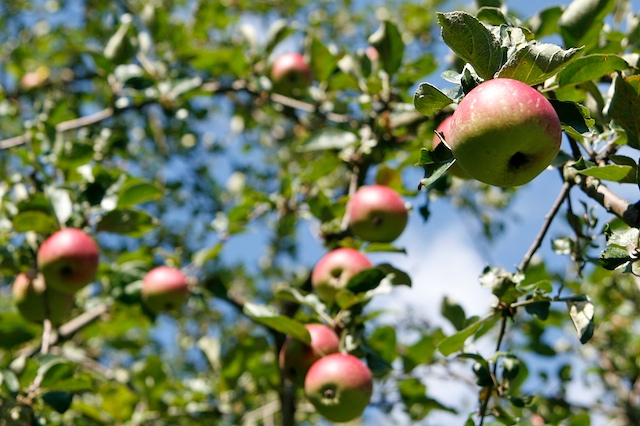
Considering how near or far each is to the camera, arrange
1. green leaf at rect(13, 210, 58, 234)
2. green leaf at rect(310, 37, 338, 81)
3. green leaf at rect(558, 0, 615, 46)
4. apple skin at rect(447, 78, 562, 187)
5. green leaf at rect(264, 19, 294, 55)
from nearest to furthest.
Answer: apple skin at rect(447, 78, 562, 187), green leaf at rect(558, 0, 615, 46), green leaf at rect(13, 210, 58, 234), green leaf at rect(310, 37, 338, 81), green leaf at rect(264, 19, 294, 55)

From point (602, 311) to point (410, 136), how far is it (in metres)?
2.56

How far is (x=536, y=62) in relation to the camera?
1242mm

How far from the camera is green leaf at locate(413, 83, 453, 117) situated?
1262 mm

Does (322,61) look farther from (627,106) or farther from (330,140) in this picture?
(627,106)

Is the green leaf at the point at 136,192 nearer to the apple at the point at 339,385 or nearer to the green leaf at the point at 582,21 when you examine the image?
the apple at the point at 339,385

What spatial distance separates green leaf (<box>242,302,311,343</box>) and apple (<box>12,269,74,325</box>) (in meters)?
0.94

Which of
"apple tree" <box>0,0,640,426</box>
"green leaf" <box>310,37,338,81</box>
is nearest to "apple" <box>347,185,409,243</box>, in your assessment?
"apple tree" <box>0,0,640,426</box>

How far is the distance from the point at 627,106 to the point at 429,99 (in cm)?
48

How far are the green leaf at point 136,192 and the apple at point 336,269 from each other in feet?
2.29

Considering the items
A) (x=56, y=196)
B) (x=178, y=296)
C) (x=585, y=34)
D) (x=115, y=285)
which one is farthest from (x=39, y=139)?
(x=585, y=34)

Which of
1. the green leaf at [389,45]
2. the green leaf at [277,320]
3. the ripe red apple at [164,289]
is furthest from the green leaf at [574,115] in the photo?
the ripe red apple at [164,289]

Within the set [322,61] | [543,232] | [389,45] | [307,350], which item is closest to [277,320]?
[307,350]

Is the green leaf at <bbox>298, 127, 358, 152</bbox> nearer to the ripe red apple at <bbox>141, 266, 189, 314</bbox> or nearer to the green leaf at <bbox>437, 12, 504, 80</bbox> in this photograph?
the ripe red apple at <bbox>141, 266, 189, 314</bbox>

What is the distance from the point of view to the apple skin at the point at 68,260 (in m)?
2.25
